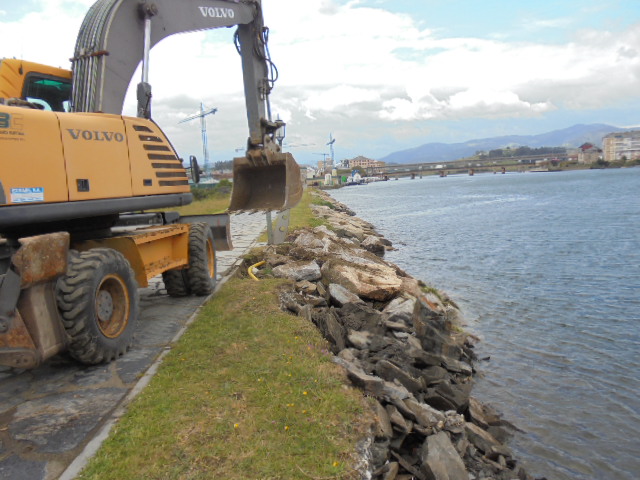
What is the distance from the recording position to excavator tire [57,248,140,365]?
526 cm

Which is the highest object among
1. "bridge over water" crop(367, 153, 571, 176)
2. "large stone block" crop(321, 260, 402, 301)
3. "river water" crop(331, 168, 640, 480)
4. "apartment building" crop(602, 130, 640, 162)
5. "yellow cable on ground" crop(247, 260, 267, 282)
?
"apartment building" crop(602, 130, 640, 162)

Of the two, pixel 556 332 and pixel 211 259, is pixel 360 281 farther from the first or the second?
pixel 556 332

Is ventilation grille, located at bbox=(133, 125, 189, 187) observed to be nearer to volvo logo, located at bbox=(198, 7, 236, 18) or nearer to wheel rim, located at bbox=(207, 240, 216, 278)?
wheel rim, located at bbox=(207, 240, 216, 278)

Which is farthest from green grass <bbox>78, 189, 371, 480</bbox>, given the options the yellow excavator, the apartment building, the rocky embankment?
the apartment building

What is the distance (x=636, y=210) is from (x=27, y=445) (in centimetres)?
4367

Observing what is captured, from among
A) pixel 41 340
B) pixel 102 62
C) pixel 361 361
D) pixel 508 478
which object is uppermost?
pixel 102 62

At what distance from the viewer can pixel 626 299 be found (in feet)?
46.3

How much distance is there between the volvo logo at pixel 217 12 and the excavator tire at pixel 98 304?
505cm

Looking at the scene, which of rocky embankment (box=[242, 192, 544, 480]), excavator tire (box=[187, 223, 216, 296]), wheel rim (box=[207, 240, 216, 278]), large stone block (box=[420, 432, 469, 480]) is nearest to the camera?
large stone block (box=[420, 432, 469, 480])

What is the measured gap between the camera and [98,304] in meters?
5.87

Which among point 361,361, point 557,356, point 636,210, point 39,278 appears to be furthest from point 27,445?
point 636,210

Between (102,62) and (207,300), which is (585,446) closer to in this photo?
(207,300)

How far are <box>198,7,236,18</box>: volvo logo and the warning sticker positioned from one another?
5.14m

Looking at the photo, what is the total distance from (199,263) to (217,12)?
14.8ft
